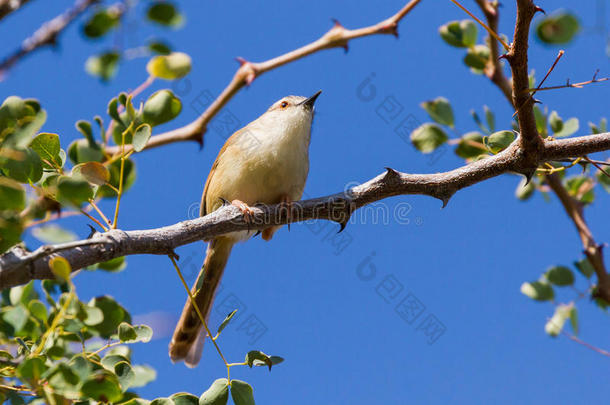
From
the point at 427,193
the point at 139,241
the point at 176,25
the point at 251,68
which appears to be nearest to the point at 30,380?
the point at 139,241

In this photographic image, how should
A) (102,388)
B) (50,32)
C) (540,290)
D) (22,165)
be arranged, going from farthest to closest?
1. (540,290)
2. (22,165)
3. (102,388)
4. (50,32)

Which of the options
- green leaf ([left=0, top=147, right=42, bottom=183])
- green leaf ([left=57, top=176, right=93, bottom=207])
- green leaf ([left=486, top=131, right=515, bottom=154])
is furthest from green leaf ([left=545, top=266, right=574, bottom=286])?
green leaf ([left=0, top=147, right=42, bottom=183])

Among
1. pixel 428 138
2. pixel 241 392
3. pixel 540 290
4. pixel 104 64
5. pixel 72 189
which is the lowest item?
pixel 540 290

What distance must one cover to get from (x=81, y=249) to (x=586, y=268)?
154 inches

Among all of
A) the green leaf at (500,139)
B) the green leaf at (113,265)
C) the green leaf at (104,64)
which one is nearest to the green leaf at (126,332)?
the green leaf at (113,265)

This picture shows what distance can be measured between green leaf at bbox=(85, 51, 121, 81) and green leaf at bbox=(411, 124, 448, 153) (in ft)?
10.6

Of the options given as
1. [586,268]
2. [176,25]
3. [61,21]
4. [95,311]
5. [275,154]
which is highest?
[275,154]

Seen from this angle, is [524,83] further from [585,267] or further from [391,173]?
[585,267]

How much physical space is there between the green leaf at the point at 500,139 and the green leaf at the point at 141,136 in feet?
6.02

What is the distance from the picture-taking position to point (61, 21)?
1220 millimetres

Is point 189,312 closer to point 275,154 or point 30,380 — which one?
point 275,154

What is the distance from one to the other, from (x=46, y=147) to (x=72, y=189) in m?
0.48

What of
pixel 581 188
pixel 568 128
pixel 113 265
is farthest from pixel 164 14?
pixel 581 188

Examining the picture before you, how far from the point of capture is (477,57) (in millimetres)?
4539
